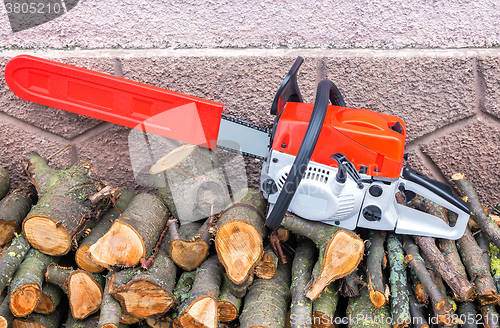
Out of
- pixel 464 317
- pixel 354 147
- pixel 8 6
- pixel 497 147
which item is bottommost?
pixel 464 317

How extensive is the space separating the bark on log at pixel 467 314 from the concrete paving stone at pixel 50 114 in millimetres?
1934

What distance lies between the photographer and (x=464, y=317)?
141cm

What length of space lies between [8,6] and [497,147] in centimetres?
270

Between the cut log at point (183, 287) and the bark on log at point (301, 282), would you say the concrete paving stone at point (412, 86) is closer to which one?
the bark on log at point (301, 282)

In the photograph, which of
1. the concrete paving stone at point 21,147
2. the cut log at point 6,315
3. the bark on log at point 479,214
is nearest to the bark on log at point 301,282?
the bark on log at point 479,214

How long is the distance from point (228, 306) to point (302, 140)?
708mm

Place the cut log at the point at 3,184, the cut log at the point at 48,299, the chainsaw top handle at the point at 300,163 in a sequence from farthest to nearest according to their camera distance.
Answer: the cut log at the point at 3,184 → the cut log at the point at 48,299 → the chainsaw top handle at the point at 300,163

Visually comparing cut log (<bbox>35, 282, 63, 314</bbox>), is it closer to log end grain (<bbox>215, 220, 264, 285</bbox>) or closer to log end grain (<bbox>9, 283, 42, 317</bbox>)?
log end grain (<bbox>9, 283, 42, 317</bbox>)

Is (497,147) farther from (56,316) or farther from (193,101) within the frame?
(56,316)

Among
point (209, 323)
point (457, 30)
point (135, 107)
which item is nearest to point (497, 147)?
point (457, 30)

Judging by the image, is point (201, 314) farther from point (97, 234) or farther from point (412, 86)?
point (412, 86)

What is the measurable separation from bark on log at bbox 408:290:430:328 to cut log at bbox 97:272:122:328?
111cm

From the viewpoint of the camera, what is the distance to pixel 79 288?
147 centimetres

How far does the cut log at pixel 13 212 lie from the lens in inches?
65.3
